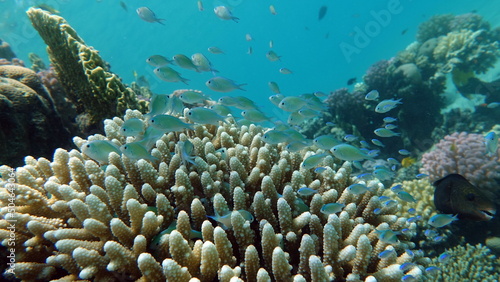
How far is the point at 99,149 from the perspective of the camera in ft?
9.64

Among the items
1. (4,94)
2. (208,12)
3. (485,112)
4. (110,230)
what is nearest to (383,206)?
(110,230)

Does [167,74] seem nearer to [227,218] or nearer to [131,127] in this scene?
[131,127]

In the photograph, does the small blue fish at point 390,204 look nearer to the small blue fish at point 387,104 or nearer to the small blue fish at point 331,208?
the small blue fish at point 331,208

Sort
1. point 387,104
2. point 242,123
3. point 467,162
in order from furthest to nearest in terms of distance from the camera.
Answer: point 467,162
point 387,104
point 242,123

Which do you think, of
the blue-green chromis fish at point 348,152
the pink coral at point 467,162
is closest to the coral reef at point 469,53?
the pink coral at point 467,162

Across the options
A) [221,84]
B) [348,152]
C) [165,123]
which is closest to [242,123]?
[221,84]

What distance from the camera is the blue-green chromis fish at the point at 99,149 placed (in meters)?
2.87

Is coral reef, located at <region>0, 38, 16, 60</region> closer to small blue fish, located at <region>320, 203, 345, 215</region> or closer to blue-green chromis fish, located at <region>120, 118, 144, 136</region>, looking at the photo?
blue-green chromis fish, located at <region>120, 118, 144, 136</region>

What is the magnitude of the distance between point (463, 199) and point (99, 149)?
18.6 feet

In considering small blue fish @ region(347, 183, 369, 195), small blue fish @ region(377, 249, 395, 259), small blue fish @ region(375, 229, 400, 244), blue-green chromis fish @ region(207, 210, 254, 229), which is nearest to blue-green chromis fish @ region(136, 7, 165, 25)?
blue-green chromis fish @ region(207, 210, 254, 229)

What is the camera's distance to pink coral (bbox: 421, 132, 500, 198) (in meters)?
5.67

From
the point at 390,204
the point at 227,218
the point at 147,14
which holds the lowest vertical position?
the point at 390,204

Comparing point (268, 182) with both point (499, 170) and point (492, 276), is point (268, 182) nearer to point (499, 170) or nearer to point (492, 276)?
point (492, 276)

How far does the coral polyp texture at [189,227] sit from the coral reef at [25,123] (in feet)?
4.97
